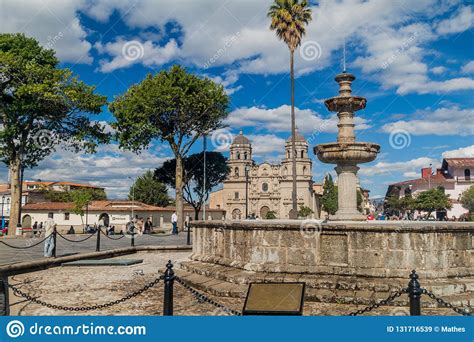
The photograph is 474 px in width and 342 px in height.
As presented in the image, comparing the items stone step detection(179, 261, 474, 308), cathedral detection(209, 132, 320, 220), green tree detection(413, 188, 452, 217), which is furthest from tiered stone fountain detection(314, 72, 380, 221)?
cathedral detection(209, 132, 320, 220)

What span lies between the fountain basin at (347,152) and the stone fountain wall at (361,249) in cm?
345

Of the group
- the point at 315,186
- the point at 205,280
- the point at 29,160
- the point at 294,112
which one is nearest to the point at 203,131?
the point at 294,112

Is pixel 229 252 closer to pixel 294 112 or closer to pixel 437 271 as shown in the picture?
pixel 437 271

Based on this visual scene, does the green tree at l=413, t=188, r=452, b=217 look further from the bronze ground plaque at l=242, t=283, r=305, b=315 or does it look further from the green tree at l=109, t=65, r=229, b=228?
the bronze ground plaque at l=242, t=283, r=305, b=315

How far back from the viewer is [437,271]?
276 inches

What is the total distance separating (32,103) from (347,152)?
19.6 meters

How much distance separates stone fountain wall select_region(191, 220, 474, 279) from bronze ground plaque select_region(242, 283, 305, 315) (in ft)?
9.05

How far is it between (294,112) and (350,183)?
15.7 m

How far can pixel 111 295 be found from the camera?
7410 mm

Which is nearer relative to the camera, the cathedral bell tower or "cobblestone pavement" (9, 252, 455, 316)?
"cobblestone pavement" (9, 252, 455, 316)

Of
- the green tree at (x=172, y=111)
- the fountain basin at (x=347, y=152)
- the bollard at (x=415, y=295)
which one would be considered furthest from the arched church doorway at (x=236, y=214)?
the bollard at (x=415, y=295)

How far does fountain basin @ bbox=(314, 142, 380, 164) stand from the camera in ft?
34.8

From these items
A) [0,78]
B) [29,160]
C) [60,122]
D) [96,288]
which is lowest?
[96,288]

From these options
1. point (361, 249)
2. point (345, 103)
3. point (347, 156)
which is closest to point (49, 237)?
point (347, 156)
